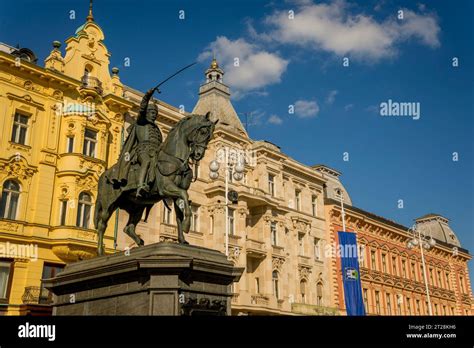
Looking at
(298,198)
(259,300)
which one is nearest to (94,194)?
(259,300)

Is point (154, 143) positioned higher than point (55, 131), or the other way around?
point (55, 131)

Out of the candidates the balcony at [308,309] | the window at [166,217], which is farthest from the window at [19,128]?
the balcony at [308,309]

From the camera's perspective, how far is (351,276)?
123 feet

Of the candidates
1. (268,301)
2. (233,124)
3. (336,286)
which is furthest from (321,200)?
(268,301)

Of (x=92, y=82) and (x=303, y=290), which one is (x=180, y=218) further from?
(x=303, y=290)

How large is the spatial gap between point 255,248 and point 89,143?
14.2 meters

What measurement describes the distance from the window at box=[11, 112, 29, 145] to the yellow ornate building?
0.19ft

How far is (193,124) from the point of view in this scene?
11391mm

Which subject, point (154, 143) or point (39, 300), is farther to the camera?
point (39, 300)

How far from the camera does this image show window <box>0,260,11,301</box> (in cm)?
2409

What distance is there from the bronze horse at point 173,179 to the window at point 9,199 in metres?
15.3
